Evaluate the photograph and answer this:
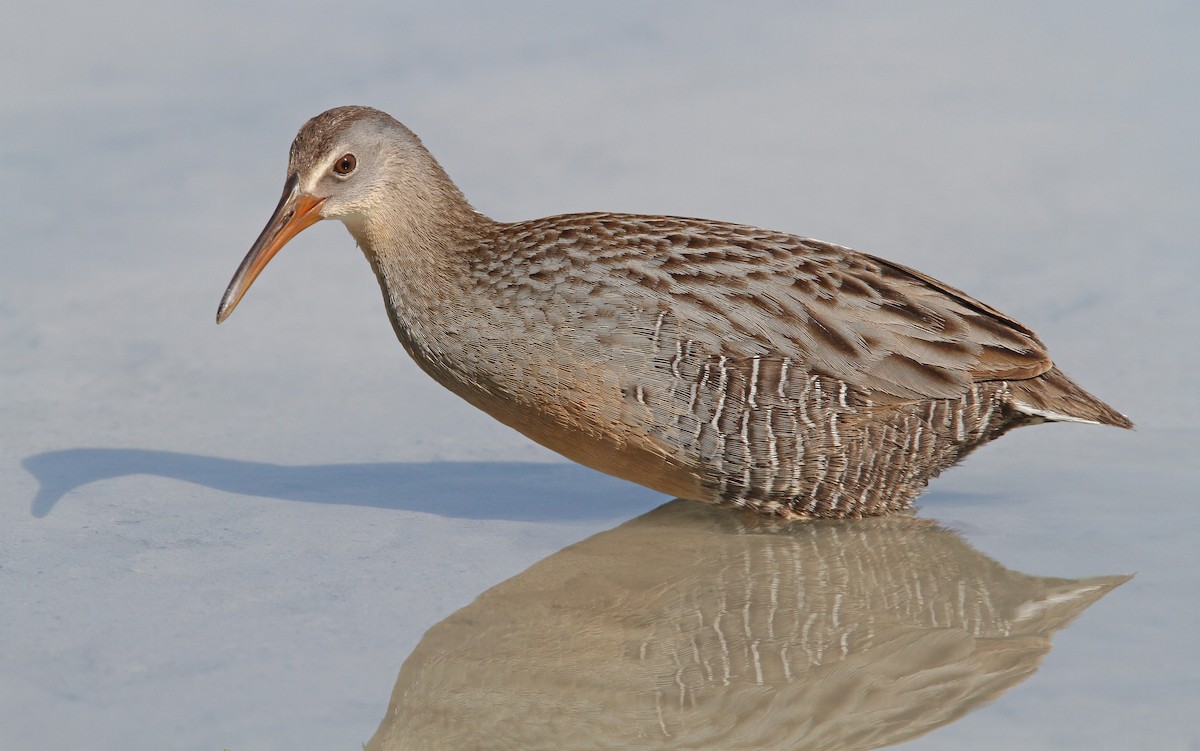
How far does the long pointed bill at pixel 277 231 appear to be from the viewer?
7.00 meters

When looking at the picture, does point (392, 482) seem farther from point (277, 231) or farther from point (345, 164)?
point (345, 164)

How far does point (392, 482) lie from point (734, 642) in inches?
102

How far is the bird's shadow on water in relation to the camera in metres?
7.50

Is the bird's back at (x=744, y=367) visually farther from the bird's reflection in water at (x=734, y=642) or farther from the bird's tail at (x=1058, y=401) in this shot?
the bird's reflection in water at (x=734, y=642)

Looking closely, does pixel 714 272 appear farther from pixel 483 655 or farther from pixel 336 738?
pixel 336 738

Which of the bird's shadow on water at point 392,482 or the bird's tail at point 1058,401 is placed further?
the bird's shadow on water at point 392,482

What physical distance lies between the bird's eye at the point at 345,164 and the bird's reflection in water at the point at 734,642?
201 centimetres

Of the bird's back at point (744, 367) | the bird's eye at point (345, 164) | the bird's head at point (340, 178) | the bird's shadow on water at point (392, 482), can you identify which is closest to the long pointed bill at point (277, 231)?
the bird's head at point (340, 178)

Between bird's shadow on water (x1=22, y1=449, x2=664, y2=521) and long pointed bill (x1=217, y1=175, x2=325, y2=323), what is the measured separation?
3.58ft

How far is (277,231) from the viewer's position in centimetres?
703

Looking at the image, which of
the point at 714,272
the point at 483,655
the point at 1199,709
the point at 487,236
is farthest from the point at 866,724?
the point at 487,236

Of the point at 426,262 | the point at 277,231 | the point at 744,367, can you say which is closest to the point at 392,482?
the point at 426,262

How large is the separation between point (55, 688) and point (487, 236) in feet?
9.38

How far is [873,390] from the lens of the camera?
680 centimetres
